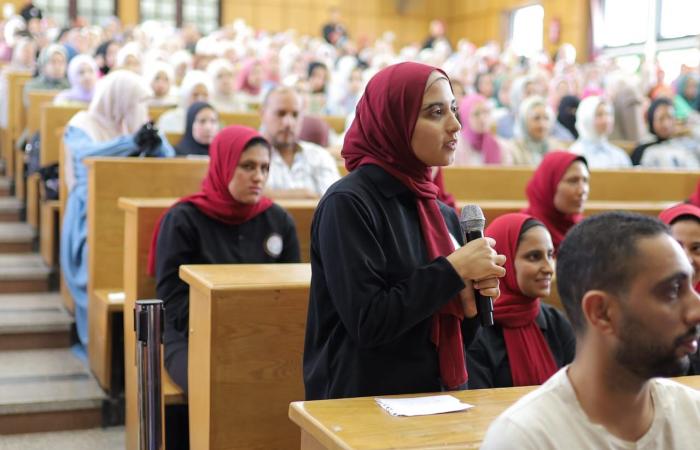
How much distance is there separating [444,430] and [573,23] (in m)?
14.7

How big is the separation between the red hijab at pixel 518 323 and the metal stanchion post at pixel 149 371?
3.16 ft

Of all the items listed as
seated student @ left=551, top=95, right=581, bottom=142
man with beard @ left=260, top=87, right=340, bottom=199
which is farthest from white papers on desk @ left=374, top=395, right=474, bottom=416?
seated student @ left=551, top=95, right=581, bottom=142

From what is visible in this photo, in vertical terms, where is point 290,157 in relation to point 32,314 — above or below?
above

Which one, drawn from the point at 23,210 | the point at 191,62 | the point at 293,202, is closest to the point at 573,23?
the point at 191,62

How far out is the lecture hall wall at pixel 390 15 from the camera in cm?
1688

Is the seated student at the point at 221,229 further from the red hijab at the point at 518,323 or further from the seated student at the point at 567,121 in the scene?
the seated student at the point at 567,121

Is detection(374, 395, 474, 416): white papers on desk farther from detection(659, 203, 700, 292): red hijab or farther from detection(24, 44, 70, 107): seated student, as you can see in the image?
detection(24, 44, 70, 107): seated student

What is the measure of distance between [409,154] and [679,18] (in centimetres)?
1283

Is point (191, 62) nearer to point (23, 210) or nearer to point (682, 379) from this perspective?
point (23, 210)

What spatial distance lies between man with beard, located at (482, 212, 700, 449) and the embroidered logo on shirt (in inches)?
83.8

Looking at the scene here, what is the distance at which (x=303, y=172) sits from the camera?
14.9 ft

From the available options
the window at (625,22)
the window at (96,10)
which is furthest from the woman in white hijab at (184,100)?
the window at (96,10)

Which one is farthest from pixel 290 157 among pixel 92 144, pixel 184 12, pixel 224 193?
pixel 184 12

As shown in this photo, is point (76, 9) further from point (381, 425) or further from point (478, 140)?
point (381, 425)
